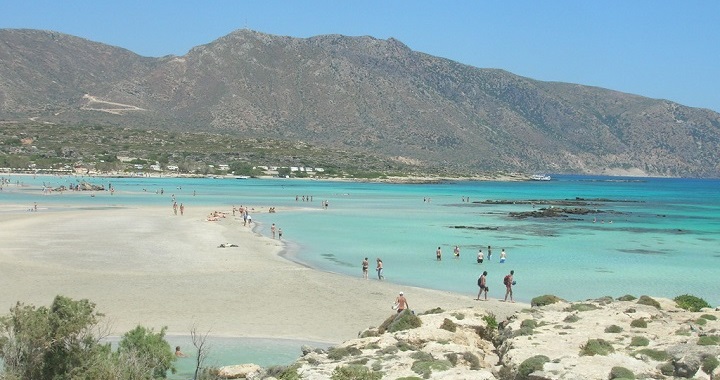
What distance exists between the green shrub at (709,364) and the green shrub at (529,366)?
2721 mm

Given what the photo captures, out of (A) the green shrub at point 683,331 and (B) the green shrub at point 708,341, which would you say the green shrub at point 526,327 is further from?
(B) the green shrub at point 708,341

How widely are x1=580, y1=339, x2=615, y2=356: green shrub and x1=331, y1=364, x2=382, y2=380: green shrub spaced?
417 centimetres

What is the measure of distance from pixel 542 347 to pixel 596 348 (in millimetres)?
1099

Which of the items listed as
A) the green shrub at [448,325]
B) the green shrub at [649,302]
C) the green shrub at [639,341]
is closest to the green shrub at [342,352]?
the green shrub at [448,325]

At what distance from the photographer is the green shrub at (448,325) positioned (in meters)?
16.0

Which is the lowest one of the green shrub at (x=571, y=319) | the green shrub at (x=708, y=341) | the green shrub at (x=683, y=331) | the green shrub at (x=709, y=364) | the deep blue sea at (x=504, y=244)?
the deep blue sea at (x=504, y=244)

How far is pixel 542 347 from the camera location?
14.2 m

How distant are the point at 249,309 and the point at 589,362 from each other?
479 inches

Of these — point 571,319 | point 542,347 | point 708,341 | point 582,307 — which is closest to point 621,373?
point 542,347

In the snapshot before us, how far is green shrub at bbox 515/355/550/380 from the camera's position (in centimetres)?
1266

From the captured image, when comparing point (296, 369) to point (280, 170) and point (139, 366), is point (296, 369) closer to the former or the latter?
point (139, 366)

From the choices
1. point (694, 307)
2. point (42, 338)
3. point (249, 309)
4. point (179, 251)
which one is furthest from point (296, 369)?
point (179, 251)

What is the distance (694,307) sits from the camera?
19062 millimetres

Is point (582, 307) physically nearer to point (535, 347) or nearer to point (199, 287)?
point (535, 347)
